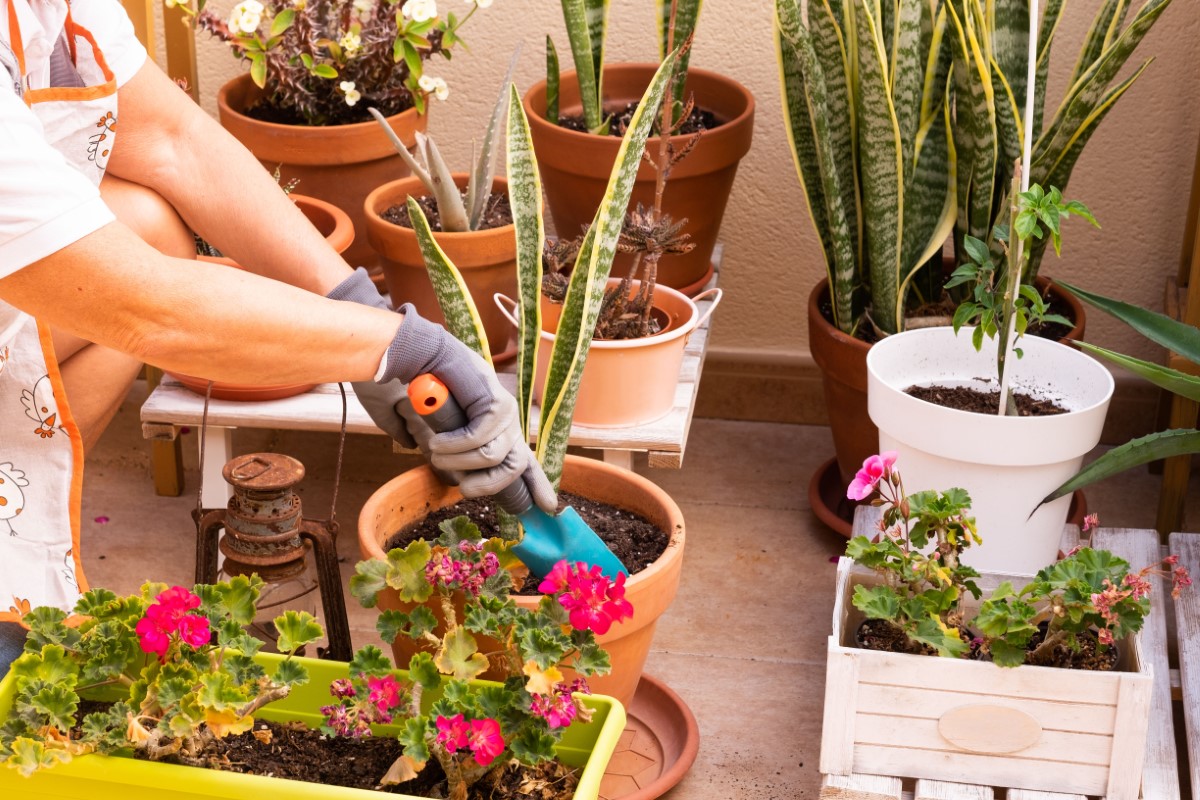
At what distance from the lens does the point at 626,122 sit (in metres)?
2.12

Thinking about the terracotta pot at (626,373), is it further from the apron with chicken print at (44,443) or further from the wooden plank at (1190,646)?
the wooden plank at (1190,646)

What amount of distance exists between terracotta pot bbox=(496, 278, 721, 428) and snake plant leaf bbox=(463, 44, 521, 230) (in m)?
0.20

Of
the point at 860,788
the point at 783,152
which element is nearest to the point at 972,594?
the point at 860,788

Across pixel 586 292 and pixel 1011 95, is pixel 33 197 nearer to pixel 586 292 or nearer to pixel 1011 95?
pixel 586 292

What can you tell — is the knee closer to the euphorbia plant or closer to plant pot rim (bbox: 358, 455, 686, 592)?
plant pot rim (bbox: 358, 455, 686, 592)

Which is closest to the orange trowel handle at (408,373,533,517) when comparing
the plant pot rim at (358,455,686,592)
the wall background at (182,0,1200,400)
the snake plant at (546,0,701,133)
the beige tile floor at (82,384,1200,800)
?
the plant pot rim at (358,455,686,592)

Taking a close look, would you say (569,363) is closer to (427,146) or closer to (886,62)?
(427,146)

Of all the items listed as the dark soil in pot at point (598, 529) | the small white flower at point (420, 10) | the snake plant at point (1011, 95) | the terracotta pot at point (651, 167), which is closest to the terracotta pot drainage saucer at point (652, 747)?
the dark soil in pot at point (598, 529)

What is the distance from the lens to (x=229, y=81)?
7.52 feet

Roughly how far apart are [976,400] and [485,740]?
0.96 metres

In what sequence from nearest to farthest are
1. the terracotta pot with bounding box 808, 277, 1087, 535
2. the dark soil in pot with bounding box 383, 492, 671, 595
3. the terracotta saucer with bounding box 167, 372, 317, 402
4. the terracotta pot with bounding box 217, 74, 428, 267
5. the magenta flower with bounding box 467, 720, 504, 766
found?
the magenta flower with bounding box 467, 720, 504, 766, the dark soil in pot with bounding box 383, 492, 671, 595, the terracotta saucer with bounding box 167, 372, 317, 402, the terracotta pot with bounding box 808, 277, 1087, 535, the terracotta pot with bounding box 217, 74, 428, 267

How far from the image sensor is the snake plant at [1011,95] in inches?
69.7

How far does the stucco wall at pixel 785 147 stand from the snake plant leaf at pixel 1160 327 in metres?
0.67

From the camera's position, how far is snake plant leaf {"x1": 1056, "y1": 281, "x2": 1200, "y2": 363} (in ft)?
5.34
